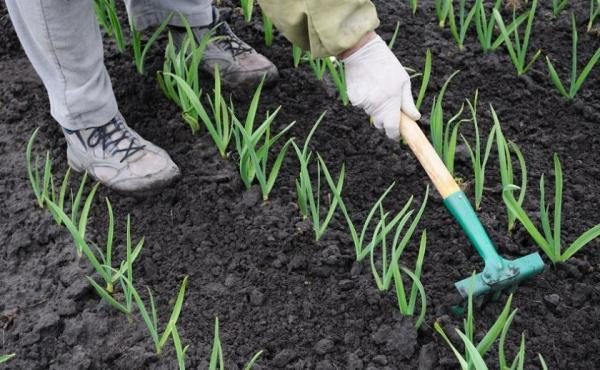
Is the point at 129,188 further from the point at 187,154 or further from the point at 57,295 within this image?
the point at 57,295

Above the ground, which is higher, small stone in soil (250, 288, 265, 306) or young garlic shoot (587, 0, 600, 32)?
young garlic shoot (587, 0, 600, 32)

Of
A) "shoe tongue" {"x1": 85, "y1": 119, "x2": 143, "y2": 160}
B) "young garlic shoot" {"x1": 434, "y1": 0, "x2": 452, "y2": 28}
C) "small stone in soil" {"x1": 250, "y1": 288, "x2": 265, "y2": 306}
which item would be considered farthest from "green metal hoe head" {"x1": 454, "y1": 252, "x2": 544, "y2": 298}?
"young garlic shoot" {"x1": 434, "y1": 0, "x2": 452, "y2": 28}

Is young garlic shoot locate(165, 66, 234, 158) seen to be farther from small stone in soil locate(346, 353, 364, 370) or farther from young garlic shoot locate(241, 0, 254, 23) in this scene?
small stone in soil locate(346, 353, 364, 370)

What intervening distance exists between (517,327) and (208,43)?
1.44 metres

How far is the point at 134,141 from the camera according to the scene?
2.51m

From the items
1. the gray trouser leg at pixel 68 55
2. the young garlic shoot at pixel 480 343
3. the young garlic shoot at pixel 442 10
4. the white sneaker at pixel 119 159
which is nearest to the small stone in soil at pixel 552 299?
the young garlic shoot at pixel 480 343

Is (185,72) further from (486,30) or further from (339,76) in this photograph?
(486,30)

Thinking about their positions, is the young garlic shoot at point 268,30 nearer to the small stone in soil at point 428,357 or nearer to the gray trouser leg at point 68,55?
the gray trouser leg at point 68,55

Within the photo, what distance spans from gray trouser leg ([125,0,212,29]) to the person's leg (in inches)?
15.2

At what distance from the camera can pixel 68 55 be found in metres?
2.25

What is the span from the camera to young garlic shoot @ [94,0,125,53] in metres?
2.83

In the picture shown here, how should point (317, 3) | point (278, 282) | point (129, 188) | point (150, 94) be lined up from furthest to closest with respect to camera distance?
point (150, 94) → point (129, 188) → point (278, 282) → point (317, 3)

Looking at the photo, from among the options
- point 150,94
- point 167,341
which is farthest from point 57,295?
point 150,94

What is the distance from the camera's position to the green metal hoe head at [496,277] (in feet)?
6.45
